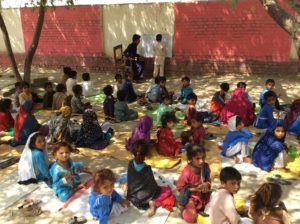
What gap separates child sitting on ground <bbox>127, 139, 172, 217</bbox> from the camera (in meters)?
4.90

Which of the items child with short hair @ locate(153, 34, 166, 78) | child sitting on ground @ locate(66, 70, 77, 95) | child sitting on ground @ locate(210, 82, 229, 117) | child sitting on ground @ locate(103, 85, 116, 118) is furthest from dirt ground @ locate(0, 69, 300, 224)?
child sitting on ground @ locate(66, 70, 77, 95)

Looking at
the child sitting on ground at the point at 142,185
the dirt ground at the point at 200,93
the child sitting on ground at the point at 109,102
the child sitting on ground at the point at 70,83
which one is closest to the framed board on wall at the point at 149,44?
the dirt ground at the point at 200,93

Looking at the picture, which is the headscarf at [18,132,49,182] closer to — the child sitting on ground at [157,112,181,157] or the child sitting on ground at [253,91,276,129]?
the child sitting on ground at [157,112,181,157]

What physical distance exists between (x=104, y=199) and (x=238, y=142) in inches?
113

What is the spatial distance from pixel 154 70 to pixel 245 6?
12.6 feet

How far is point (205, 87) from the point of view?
38.1 ft

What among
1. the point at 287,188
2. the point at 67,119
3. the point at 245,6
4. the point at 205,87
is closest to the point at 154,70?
the point at 205,87

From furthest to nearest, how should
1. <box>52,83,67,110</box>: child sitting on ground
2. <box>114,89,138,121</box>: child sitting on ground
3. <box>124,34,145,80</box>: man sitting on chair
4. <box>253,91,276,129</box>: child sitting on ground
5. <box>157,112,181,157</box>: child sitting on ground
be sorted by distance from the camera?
<box>124,34,145,80</box>: man sitting on chair, <box>52,83,67,110</box>: child sitting on ground, <box>114,89,138,121</box>: child sitting on ground, <box>253,91,276,129</box>: child sitting on ground, <box>157,112,181,157</box>: child sitting on ground

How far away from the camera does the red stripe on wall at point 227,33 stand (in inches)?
455

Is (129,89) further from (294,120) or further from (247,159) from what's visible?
(247,159)

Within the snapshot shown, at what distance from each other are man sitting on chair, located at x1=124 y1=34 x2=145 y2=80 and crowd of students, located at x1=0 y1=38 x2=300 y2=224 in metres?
3.90

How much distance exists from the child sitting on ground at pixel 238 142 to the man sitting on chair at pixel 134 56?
6.99 meters

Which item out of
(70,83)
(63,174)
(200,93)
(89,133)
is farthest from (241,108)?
(70,83)

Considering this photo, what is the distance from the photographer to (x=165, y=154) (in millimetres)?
6699
